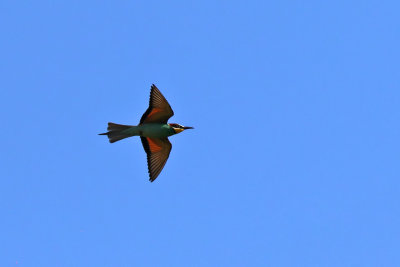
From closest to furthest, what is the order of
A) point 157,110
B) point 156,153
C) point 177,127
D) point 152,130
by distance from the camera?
point 157,110 → point 152,130 → point 177,127 → point 156,153

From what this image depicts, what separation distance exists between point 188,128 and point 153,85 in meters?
1.19

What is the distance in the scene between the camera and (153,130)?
42.2ft

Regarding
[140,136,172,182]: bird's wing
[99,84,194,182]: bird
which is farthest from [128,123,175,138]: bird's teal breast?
[140,136,172,182]: bird's wing

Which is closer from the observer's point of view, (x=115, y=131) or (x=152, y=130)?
(x=115, y=131)

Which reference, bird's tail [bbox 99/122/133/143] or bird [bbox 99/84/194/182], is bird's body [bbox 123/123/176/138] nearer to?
bird [bbox 99/84/194/182]

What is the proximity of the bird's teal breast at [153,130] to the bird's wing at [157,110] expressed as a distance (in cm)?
8

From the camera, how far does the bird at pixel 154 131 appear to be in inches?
489

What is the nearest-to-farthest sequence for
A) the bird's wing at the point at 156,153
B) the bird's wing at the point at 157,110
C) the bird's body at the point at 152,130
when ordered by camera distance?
the bird's wing at the point at 157,110 < the bird's body at the point at 152,130 < the bird's wing at the point at 156,153

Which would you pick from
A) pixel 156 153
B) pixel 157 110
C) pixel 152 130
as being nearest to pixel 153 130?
pixel 152 130

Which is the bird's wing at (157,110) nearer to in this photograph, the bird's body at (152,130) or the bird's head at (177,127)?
the bird's body at (152,130)

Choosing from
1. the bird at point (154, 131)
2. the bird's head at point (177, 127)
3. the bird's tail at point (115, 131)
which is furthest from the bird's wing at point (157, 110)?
the bird's tail at point (115, 131)

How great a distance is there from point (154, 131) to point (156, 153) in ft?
2.05

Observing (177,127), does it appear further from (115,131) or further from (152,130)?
(115,131)

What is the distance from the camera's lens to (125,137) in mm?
12578
